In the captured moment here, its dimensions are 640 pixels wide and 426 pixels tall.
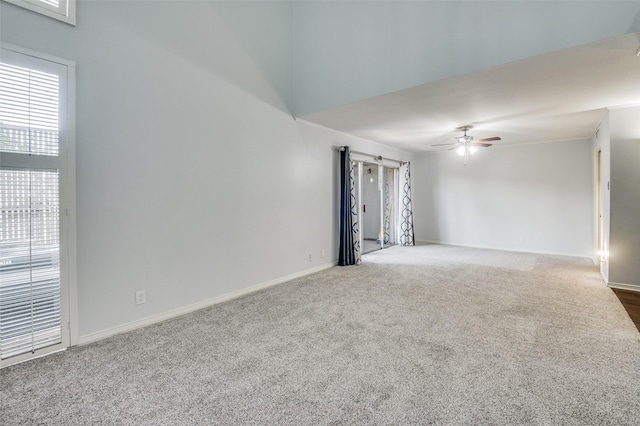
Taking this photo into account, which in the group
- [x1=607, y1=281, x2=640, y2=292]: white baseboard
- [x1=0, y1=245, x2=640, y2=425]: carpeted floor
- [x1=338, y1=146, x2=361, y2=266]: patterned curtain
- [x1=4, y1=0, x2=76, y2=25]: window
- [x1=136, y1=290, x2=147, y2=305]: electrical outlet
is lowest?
[x1=0, y1=245, x2=640, y2=425]: carpeted floor

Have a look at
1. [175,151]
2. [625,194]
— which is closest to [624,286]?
[625,194]

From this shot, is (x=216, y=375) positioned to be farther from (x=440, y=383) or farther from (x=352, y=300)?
(x=352, y=300)

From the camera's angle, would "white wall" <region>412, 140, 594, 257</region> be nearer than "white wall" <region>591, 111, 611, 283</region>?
No

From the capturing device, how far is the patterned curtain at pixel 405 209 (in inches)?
296

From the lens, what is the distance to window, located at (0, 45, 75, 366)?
7.16 ft

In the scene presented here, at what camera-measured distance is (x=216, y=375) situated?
2.06m

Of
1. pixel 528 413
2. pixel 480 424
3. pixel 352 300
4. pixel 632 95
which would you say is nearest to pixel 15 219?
pixel 352 300

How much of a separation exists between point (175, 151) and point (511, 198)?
691 cm

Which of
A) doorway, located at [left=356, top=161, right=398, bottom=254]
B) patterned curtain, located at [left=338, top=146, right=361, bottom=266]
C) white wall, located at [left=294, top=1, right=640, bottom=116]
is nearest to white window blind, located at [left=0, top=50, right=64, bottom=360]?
white wall, located at [left=294, top=1, right=640, bottom=116]

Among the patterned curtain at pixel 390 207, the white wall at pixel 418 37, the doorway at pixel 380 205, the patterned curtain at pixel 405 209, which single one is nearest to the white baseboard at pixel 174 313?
the white wall at pixel 418 37

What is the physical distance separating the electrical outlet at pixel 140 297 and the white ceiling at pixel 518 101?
311 centimetres

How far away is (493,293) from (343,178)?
9.46 ft

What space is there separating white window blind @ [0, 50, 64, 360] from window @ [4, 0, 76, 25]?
40 cm

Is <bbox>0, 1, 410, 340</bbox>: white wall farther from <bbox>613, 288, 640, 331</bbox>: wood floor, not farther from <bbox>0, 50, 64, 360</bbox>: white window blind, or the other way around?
<bbox>613, 288, 640, 331</bbox>: wood floor
